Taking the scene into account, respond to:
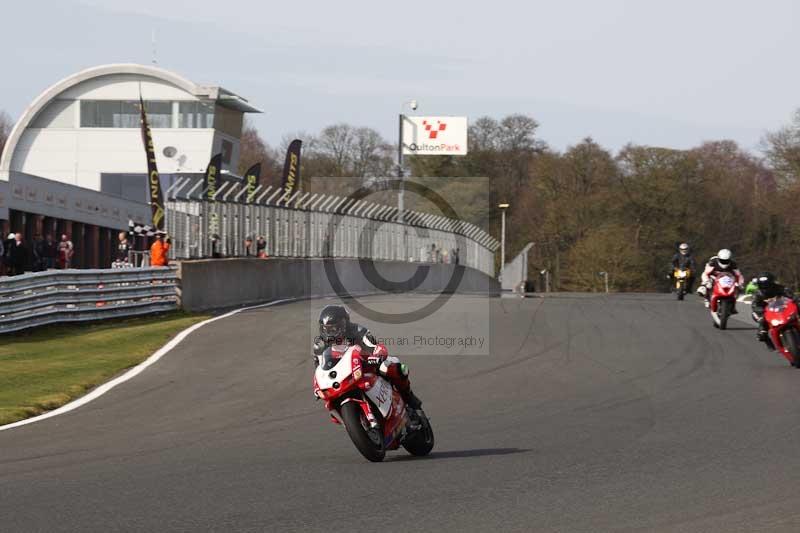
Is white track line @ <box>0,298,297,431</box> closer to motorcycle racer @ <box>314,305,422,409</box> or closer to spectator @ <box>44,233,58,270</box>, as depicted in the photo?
motorcycle racer @ <box>314,305,422,409</box>

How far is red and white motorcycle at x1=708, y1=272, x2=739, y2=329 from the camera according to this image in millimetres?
23234

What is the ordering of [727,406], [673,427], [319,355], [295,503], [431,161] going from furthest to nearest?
[431,161]
[727,406]
[673,427]
[319,355]
[295,503]

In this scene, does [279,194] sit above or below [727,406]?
above

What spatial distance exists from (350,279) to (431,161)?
45334 millimetres

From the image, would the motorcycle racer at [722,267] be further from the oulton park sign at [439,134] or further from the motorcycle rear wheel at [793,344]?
the oulton park sign at [439,134]

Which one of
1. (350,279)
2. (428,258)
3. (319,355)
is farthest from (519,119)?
(319,355)

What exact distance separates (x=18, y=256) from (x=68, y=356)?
864 centimetres

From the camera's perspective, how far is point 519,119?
102875mm

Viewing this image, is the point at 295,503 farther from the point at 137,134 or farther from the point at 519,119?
the point at 519,119

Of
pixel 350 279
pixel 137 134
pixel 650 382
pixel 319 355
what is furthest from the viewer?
pixel 137 134

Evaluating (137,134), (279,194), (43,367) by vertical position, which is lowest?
(43,367)

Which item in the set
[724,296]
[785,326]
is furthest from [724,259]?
[785,326]

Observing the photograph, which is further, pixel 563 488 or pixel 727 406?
pixel 727 406

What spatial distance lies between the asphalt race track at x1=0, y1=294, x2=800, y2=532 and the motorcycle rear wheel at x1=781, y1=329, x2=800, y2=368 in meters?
0.13
